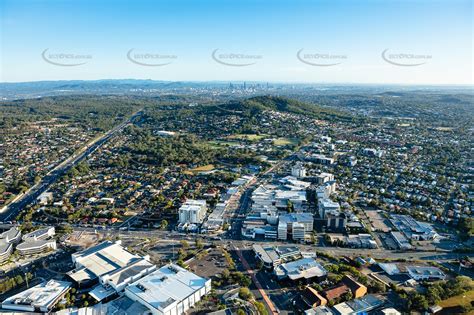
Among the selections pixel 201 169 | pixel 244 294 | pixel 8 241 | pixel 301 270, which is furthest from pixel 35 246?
pixel 201 169

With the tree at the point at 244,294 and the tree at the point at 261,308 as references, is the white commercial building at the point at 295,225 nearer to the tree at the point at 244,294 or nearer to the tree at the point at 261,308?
the tree at the point at 244,294

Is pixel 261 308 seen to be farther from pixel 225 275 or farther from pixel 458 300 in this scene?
pixel 458 300

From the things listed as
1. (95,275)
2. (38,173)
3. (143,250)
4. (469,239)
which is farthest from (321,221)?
(38,173)

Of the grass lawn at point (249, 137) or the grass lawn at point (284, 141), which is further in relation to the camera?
the grass lawn at point (249, 137)

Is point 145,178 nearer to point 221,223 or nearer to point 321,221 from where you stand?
point 221,223

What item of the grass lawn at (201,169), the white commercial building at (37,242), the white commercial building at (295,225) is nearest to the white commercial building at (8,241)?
the white commercial building at (37,242)
